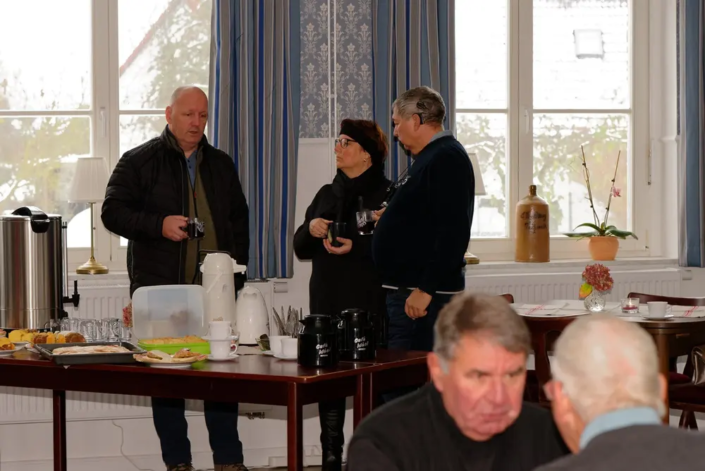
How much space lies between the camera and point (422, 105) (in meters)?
3.61

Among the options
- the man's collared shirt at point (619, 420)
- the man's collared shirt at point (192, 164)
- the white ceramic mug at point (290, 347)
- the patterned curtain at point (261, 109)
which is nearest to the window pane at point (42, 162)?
the patterned curtain at point (261, 109)

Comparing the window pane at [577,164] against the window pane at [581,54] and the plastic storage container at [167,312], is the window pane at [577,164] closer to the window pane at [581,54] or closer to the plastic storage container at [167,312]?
the window pane at [581,54]

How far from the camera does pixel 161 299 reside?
128 inches

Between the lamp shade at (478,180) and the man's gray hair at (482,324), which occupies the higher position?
the lamp shade at (478,180)

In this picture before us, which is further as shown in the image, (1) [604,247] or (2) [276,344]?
(1) [604,247]

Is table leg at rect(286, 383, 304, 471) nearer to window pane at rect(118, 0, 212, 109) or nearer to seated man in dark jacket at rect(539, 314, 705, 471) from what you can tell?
seated man in dark jacket at rect(539, 314, 705, 471)

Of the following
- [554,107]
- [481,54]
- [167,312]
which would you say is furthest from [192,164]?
[554,107]

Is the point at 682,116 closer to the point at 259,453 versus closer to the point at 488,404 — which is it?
the point at 259,453

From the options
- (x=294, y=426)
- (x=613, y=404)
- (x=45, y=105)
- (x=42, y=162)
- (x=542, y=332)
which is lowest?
(x=294, y=426)

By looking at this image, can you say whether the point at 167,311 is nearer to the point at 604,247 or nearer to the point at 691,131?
the point at 604,247

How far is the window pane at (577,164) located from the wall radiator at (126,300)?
0.43 meters

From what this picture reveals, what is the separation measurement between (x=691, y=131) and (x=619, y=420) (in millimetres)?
4017

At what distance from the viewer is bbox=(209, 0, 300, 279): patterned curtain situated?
447 cm

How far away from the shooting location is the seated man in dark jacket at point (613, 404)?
114 centimetres
